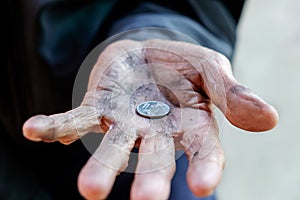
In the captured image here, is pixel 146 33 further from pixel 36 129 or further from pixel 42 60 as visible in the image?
pixel 36 129

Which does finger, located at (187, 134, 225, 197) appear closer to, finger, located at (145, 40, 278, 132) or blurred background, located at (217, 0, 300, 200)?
finger, located at (145, 40, 278, 132)

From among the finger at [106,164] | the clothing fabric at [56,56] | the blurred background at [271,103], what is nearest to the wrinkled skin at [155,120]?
the finger at [106,164]

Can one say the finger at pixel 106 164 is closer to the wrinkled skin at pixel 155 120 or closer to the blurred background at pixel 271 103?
the wrinkled skin at pixel 155 120

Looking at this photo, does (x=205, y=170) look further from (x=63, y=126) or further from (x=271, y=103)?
(x=271, y=103)

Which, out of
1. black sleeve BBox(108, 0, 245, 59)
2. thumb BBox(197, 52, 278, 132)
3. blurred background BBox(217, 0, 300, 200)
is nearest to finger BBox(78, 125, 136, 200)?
thumb BBox(197, 52, 278, 132)

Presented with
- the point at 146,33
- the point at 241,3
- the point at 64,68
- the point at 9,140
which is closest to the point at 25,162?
the point at 9,140
